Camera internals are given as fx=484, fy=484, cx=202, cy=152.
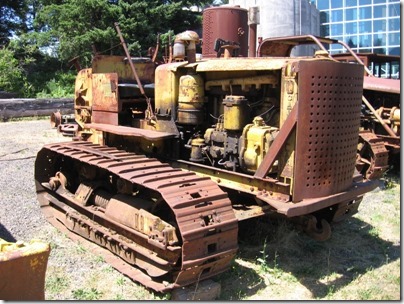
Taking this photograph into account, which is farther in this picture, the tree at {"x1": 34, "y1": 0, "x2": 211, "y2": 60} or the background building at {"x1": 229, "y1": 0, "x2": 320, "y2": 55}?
the background building at {"x1": 229, "y1": 0, "x2": 320, "y2": 55}

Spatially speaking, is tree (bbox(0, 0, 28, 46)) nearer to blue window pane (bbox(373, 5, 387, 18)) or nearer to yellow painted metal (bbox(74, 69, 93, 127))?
blue window pane (bbox(373, 5, 387, 18))

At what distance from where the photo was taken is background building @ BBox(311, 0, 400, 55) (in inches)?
936

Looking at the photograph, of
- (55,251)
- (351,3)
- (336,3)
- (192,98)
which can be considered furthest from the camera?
(336,3)

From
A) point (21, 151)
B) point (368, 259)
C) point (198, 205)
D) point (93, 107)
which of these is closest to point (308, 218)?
point (368, 259)

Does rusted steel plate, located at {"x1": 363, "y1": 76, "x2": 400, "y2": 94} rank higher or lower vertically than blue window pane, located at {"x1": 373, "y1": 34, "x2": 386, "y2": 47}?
lower

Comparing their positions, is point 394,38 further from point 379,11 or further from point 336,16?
point 336,16

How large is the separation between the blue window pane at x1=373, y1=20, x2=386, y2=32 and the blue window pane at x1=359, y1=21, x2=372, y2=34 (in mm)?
283

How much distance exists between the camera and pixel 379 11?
2397 centimetres

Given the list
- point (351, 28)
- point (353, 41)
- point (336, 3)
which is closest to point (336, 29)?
point (351, 28)

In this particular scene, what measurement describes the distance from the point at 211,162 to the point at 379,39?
71.0 ft

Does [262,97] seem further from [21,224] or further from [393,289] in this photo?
[21,224]

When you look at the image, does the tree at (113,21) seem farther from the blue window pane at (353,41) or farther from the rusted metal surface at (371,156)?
the rusted metal surface at (371,156)

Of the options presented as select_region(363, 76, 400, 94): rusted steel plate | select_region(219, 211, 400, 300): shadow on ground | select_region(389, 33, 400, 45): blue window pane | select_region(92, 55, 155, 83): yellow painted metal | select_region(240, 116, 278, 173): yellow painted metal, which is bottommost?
select_region(219, 211, 400, 300): shadow on ground

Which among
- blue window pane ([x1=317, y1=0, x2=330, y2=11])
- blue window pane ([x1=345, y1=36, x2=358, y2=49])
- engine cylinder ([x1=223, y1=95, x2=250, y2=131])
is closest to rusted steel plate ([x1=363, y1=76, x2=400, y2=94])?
engine cylinder ([x1=223, y1=95, x2=250, y2=131])
